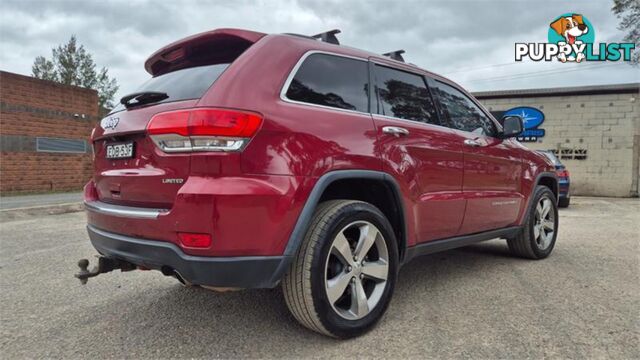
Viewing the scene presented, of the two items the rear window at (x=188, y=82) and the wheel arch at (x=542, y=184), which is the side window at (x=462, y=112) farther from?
the rear window at (x=188, y=82)

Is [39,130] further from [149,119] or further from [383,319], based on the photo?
[383,319]

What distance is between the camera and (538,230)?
15.1ft

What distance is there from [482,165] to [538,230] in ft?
4.82

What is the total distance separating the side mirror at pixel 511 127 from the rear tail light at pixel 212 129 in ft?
9.32

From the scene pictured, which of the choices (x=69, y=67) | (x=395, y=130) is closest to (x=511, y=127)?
(x=395, y=130)

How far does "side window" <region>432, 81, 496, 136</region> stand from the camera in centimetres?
357

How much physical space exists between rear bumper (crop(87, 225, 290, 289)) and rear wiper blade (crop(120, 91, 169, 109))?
2.63ft

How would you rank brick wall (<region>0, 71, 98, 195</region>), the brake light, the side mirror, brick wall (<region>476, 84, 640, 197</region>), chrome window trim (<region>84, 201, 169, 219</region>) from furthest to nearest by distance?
1. brick wall (<region>476, 84, 640, 197</region>)
2. brick wall (<region>0, 71, 98, 195</region>)
3. the side mirror
4. chrome window trim (<region>84, 201, 169, 219</region>)
5. the brake light

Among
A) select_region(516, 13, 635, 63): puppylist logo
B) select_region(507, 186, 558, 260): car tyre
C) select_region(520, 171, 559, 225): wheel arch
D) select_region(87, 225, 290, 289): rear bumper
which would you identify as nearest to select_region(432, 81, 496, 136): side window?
select_region(520, 171, 559, 225): wheel arch

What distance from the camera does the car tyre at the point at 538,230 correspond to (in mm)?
4445

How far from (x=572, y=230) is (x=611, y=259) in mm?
2466

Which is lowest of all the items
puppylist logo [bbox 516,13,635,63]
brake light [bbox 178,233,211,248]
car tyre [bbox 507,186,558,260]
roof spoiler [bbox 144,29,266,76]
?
car tyre [bbox 507,186,558,260]

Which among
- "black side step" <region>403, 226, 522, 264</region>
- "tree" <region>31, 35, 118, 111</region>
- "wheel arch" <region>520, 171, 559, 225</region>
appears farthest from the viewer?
"tree" <region>31, 35, 118, 111</region>

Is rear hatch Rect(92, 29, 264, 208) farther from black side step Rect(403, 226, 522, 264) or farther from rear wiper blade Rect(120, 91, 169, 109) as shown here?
black side step Rect(403, 226, 522, 264)
